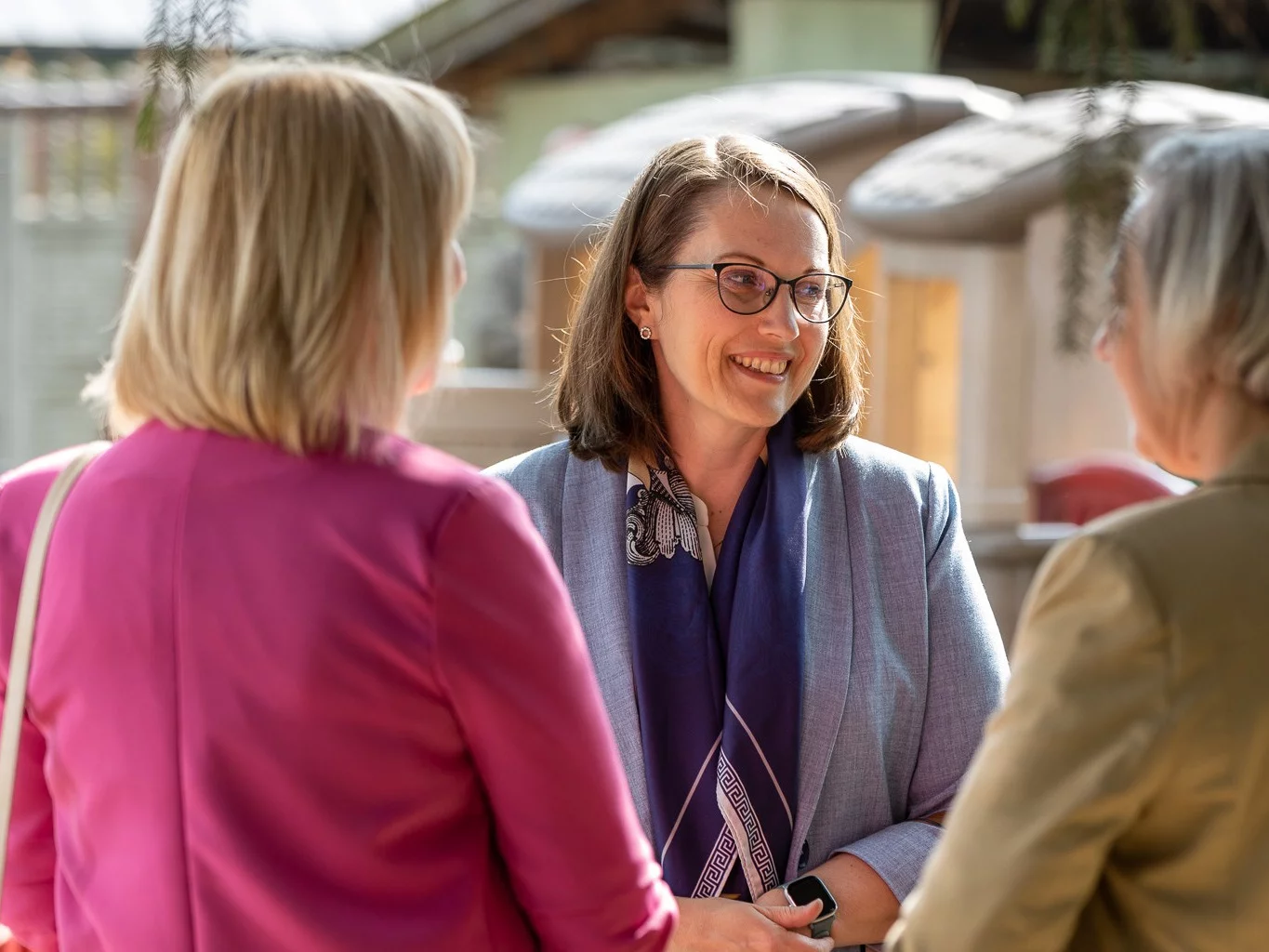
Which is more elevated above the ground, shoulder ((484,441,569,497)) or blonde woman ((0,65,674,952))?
blonde woman ((0,65,674,952))

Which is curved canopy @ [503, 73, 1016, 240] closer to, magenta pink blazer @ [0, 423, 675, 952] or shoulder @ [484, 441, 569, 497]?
shoulder @ [484, 441, 569, 497]

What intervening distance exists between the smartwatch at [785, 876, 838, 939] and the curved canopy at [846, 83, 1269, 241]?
3.54 m

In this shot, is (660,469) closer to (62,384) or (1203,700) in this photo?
(1203,700)

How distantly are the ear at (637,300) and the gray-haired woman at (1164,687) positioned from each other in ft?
3.41

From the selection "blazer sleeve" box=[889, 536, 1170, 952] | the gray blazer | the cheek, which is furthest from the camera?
the cheek

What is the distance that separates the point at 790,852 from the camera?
2234mm

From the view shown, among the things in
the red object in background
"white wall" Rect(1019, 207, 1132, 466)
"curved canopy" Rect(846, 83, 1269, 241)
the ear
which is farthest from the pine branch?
the red object in background

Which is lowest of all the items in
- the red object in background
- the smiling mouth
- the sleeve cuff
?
the red object in background

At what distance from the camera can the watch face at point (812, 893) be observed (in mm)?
2170

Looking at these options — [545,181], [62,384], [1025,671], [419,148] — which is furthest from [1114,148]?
[62,384]

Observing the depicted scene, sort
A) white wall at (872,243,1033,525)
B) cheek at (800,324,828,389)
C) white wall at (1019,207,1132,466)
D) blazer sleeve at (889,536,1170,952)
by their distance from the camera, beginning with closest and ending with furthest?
blazer sleeve at (889,536,1170,952)
cheek at (800,324,828,389)
white wall at (872,243,1033,525)
white wall at (1019,207,1132,466)

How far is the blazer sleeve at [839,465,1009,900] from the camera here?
7.29 ft

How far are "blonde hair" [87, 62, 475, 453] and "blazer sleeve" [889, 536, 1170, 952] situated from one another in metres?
0.64

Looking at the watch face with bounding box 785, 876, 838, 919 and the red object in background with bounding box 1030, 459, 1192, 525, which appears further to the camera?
the red object in background with bounding box 1030, 459, 1192, 525
